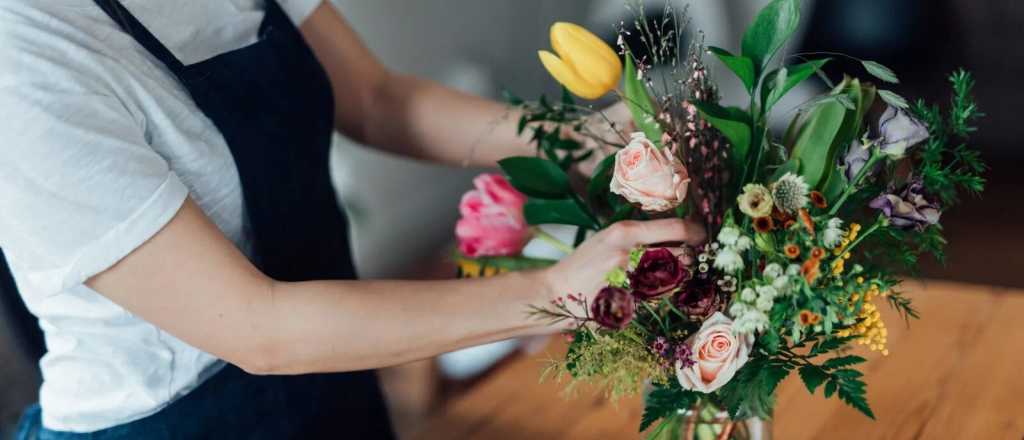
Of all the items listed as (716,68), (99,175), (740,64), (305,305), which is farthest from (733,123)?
(716,68)

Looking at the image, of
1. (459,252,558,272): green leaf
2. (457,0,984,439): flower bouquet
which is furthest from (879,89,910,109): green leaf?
(459,252,558,272): green leaf

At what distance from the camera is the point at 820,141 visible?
2.96 ft

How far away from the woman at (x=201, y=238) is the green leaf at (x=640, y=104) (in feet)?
0.28

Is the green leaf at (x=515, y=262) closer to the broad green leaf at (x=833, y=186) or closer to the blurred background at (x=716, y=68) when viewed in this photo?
the broad green leaf at (x=833, y=186)

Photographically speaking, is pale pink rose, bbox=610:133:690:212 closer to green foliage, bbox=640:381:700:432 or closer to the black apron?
green foliage, bbox=640:381:700:432

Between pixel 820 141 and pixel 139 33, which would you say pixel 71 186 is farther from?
pixel 820 141

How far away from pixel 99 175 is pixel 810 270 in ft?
2.07

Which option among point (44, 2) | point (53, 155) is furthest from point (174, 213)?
point (44, 2)

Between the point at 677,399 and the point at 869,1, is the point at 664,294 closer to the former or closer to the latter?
the point at 677,399

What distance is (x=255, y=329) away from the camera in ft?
3.27

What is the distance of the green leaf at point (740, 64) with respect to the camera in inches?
33.9

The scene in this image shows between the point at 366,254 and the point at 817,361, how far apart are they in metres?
1.75

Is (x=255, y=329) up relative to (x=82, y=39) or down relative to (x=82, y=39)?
down

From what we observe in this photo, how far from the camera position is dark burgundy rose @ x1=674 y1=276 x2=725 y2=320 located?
86cm
